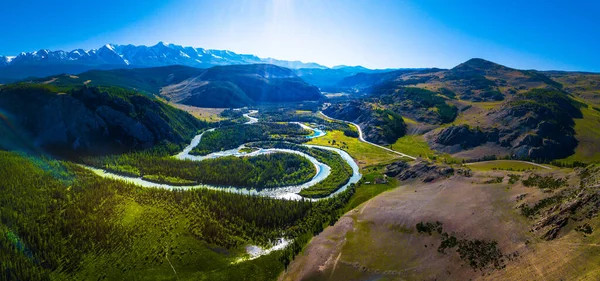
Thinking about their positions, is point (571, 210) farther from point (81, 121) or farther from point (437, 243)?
point (81, 121)

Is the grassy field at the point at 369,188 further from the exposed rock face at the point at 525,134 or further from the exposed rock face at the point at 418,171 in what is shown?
the exposed rock face at the point at 525,134

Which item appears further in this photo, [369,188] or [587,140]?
[587,140]

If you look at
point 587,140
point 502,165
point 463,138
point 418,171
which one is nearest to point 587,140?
point 587,140

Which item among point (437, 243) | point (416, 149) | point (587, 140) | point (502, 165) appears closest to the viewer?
point (437, 243)

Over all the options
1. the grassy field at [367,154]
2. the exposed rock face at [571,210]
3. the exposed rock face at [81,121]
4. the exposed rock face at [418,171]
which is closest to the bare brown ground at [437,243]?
the exposed rock face at [571,210]

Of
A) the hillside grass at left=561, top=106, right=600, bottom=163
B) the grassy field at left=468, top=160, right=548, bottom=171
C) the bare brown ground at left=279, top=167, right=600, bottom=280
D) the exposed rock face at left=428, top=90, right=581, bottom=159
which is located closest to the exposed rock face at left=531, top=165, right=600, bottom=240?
the bare brown ground at left=279, top=167, right=600, bottom=280

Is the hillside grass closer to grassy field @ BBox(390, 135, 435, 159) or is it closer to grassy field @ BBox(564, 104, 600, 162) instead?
grassy field @ BBox(564, 104, 600, 162)
